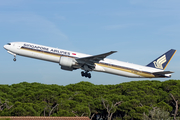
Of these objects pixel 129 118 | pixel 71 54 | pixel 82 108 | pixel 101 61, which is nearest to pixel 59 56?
pixel 71 54

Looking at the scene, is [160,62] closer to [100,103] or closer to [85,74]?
[85,74]

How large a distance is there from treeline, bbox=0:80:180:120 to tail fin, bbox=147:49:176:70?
922cm

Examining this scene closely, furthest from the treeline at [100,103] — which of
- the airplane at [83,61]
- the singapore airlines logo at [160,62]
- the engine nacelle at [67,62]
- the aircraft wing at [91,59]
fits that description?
the engine nacelle at [67,62]

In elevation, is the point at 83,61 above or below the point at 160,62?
below

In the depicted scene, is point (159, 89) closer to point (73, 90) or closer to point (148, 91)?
point (148, 91)

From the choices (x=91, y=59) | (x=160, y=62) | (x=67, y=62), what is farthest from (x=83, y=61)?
(x=160, y=62)

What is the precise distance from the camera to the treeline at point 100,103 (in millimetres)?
54312

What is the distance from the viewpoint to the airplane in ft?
132

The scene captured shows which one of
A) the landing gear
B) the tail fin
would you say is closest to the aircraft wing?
the landing gear

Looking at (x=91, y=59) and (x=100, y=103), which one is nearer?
(x=91, y=59)

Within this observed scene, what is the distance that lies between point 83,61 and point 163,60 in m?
16.2

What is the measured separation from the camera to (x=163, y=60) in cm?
4666

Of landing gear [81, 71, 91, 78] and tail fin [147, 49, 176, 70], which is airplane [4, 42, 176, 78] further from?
tail fin [147, 49, 176, 70]

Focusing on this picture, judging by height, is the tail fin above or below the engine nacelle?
above
